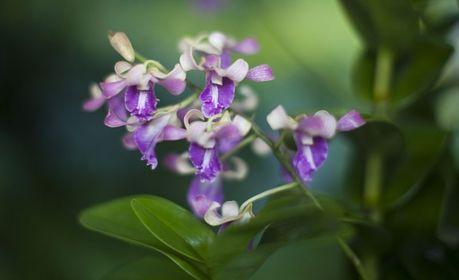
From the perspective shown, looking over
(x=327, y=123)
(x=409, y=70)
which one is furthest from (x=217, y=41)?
(x=409, y=70)

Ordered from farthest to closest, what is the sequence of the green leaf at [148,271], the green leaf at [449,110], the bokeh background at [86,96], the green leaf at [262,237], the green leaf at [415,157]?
the bokeh background at [86,96] → the green leaf at [449,110] → the green leaf at [415,157] → the green leaf at [148,271] → the green leaf at [262,237]

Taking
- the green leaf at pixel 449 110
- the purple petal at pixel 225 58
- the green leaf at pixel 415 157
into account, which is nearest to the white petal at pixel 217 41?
the purple petal at pixel 225 58

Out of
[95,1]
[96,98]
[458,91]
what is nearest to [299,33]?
[95,1]

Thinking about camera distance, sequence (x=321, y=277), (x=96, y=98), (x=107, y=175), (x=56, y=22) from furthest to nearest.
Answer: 1. (x=56, y=22)
2. (x=107, y=175)
3. (x=321, y=277)
4. (x=96, y=98)

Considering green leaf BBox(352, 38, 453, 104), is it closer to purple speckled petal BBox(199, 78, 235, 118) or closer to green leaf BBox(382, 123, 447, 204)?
green leaf BBox(382, 123, 447, 204)

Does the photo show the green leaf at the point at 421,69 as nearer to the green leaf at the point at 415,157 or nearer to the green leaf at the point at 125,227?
the green leaf at the point at 415,157

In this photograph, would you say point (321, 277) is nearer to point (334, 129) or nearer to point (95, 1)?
point (334, 129)

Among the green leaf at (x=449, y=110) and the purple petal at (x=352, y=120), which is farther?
the green leaf at (x=449, y=110)
